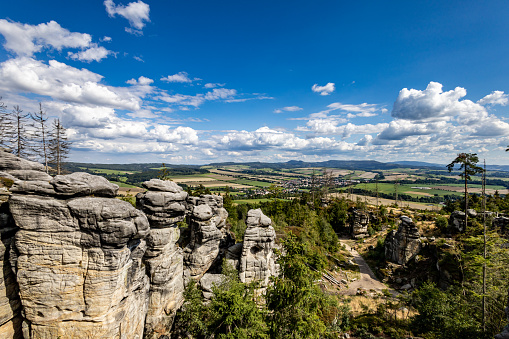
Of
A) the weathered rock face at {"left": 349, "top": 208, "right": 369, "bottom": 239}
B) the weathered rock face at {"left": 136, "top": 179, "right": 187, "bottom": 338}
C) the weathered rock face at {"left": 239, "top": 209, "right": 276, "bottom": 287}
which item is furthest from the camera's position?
the weathered rock face at {"left": 349, "top": 208, "right": 369, "bottom": 239}

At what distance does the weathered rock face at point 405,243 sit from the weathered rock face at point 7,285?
2270 inches

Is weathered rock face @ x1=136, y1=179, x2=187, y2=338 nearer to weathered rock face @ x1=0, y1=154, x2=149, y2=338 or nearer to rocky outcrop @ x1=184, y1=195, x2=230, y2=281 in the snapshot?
rocky outcrop @ x1=184, y1=195, x2=230, y2=281

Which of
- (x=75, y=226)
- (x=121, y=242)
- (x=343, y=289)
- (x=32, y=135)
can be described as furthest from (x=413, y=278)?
(x=32, y=135)

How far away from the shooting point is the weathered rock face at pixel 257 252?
26.2 metres

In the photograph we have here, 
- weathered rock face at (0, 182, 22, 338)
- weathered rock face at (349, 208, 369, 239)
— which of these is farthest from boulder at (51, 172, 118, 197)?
weathered rock face at (349, 208, 369, 239)

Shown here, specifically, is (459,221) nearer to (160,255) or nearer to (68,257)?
(160,255)

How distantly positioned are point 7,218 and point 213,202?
24936 mm

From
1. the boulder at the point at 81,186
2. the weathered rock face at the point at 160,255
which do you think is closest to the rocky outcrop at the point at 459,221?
the weathered rock face at the point at 160,255

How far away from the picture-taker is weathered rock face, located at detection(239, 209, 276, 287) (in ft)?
85.9

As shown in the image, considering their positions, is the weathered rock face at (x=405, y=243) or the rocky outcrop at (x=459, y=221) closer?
the rocky outcrop at (x=459, y=221)

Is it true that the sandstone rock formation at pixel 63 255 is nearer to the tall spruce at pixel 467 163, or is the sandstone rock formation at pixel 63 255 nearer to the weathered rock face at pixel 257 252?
the weathered rock face at pixel 257 252

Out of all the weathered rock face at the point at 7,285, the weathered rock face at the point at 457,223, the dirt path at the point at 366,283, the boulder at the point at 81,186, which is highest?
the boulder at the point at 81,186

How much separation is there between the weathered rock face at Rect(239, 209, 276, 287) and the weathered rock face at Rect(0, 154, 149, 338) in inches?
552

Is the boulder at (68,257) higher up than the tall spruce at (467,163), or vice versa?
the tall spruce at (467,163)
